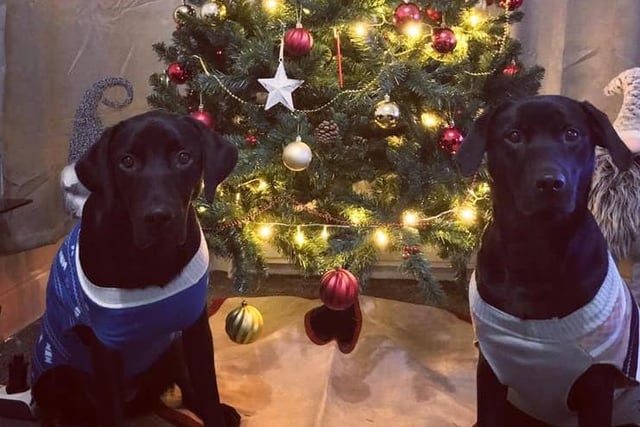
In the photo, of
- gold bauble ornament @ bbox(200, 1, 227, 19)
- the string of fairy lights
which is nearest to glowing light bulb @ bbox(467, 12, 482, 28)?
the string of fairy lights

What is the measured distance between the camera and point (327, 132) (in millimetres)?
1910

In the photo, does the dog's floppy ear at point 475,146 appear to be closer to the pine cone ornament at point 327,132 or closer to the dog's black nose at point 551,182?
the dog's black nose at point 551,182

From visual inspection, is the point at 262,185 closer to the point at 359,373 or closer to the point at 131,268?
the point at 359,373

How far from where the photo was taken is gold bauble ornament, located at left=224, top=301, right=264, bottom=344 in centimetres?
193

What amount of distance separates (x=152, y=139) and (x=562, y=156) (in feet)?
2.19

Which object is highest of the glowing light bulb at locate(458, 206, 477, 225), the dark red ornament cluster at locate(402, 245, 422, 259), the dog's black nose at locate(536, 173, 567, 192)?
the dog's black nose at locate(536, 173, 567, 192)

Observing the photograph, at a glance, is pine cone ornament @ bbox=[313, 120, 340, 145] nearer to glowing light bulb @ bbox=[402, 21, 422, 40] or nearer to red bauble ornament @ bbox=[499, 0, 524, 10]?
glowing light bulb @ bbox=[402, 21, 422, 40]

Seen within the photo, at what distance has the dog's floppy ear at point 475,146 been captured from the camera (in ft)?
4.10

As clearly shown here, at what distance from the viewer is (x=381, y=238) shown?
2025mm

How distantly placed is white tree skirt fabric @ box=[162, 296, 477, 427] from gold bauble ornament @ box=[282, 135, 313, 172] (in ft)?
1.64

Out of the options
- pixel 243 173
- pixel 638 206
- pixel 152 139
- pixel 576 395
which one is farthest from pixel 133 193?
pixel 638 206

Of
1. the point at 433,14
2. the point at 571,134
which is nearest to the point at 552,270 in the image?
the point at 571,134

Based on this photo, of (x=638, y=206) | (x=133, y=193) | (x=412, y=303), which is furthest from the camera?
(x=412, y=303)

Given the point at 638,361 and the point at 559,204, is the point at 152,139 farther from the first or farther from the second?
the point at 638,361
